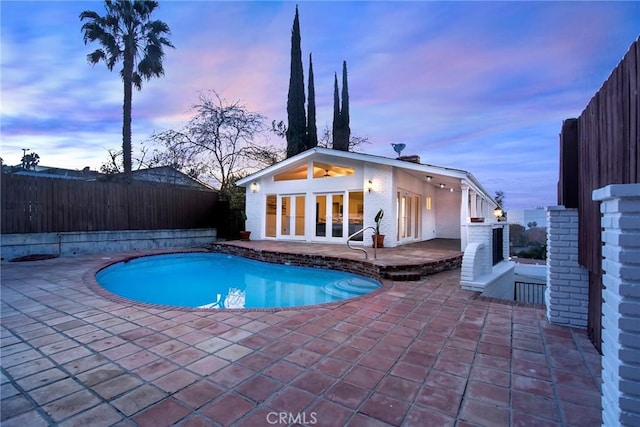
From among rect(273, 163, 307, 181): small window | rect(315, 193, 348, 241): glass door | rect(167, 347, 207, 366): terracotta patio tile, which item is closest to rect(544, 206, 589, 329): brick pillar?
rect(167, 347, 207, 366): terracotta patio tile

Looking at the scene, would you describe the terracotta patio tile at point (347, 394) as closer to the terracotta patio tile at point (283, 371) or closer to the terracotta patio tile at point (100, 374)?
the terracotta patio tile at point (283, 371)

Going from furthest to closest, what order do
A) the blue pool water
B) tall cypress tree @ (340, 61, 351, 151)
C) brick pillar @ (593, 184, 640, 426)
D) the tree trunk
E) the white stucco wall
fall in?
1. tall cypress tree @ (340, 61, 351, 151)
2. the white stucco wall
3. the tree trunk
4. the blue pool water
5. brick pillar @ (593, 184, 640, 426)

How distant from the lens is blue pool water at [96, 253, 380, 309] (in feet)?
20.6

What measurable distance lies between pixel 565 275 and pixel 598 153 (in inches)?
67.8

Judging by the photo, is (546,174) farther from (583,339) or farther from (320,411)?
(320,411)

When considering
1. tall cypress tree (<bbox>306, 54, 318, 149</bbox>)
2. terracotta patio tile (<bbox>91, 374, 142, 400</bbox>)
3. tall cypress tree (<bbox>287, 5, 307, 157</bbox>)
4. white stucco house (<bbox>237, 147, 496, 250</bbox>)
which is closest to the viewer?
terracotta patio tile (<bbox>91, 374, 142, 400</bbox>)

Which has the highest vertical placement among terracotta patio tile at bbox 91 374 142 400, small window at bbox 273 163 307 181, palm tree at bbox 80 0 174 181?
palm tree at bbox 80 0 174 181

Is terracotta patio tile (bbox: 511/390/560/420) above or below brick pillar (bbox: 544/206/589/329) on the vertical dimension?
below

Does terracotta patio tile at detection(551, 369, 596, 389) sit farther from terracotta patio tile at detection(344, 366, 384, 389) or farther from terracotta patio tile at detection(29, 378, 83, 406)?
terracotta patio tile at detection(29, 378, 83, 406)

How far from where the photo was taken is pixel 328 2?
10250 millimetres

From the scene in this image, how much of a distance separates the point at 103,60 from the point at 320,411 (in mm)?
17406

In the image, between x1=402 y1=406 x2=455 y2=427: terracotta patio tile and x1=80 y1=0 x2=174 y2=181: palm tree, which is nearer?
x1=402 y1=406 x2=455 y2=427: terracotta patio tile

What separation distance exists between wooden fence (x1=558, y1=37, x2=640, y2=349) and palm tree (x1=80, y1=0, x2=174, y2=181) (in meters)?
16.3

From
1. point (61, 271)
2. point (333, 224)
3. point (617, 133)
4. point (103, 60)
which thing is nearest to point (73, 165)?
point (103, 60)
